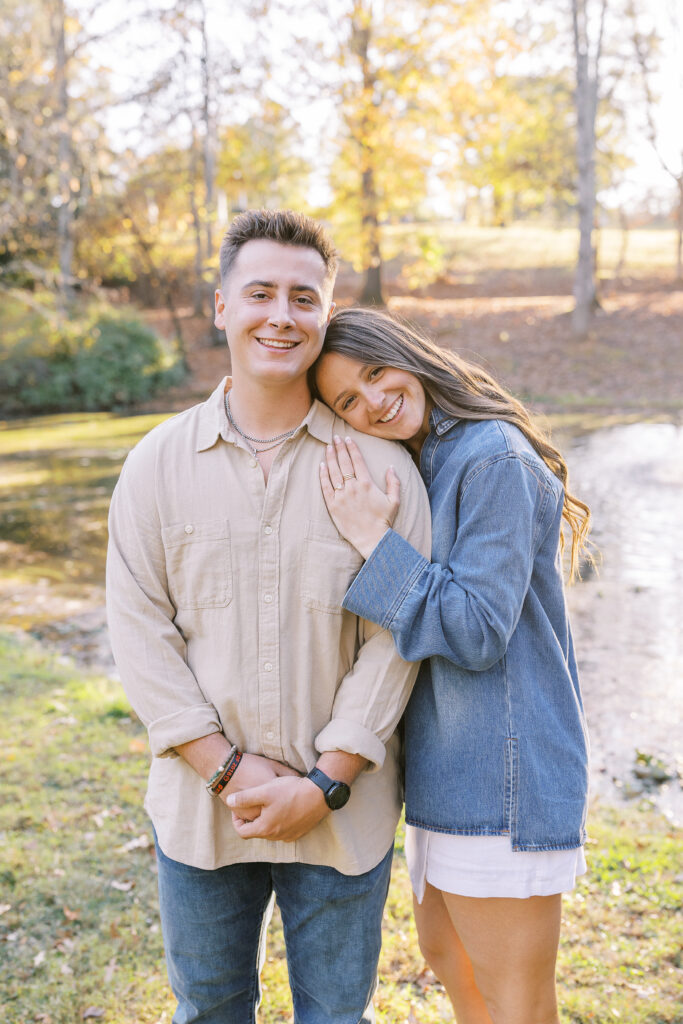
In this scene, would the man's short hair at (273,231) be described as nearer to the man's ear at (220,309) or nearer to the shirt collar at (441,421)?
the man's ear at (220,309)

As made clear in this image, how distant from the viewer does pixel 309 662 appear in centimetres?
209

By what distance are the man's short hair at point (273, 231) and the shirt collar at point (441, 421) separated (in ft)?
1.61

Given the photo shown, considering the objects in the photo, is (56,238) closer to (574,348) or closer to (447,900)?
(574,348)

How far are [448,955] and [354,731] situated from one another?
84 cm

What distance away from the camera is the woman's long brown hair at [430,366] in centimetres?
222

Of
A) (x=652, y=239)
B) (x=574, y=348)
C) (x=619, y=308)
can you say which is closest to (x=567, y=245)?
(x=652, y=239)

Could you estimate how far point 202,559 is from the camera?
6.83 feet

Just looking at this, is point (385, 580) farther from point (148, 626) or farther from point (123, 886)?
point (123, 886)

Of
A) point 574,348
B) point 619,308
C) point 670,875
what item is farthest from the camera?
point 619,308

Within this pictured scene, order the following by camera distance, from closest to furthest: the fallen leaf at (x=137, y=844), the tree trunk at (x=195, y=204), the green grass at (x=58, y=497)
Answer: the fallen leaf at (x=137, y=844) < the green grass at (x=58, y=497) < the tree trunk at (x=195, y=204)

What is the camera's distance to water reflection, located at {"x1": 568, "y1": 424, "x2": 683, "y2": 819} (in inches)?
195

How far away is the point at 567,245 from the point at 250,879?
35339 mm

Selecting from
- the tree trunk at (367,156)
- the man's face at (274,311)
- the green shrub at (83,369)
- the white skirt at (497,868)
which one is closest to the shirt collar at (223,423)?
the man's face at (274,311)

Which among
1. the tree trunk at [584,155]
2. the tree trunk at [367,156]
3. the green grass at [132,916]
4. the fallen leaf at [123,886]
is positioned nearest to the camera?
the green grass at [132,916]
